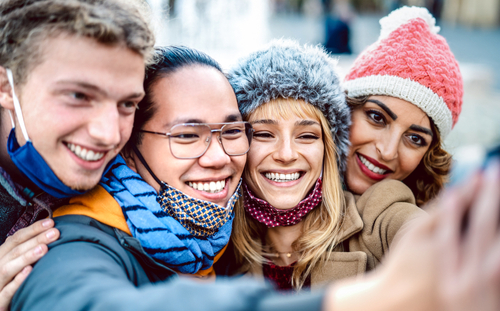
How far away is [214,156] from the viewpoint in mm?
2484

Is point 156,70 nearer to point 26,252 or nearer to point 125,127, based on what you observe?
point 125,127

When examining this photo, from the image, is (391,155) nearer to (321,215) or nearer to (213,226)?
(321,215)

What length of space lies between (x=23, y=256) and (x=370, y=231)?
2.15 metres

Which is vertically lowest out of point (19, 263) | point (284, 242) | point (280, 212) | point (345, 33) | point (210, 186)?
point (284, 242)

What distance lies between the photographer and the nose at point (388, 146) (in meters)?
3.26

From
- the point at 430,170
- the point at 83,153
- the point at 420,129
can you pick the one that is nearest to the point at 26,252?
the point at 83,153

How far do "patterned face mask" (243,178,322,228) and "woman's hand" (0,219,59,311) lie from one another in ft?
4.60

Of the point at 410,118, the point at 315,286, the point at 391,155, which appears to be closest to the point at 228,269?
the point at 315,286

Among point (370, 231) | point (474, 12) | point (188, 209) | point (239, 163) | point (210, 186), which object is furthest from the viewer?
point (474, 12)

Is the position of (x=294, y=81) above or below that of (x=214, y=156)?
above

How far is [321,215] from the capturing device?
9.84 feet

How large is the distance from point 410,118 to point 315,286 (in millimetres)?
1575

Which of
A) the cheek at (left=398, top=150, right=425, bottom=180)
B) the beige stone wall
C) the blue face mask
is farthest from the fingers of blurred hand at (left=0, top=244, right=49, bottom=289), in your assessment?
the beige stone wall

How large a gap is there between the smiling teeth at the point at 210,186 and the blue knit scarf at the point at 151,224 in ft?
0.87
